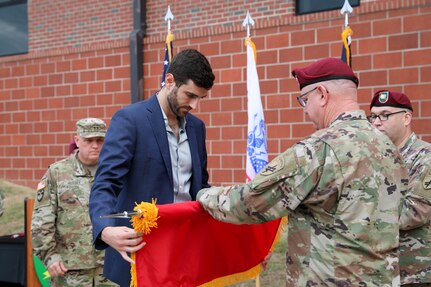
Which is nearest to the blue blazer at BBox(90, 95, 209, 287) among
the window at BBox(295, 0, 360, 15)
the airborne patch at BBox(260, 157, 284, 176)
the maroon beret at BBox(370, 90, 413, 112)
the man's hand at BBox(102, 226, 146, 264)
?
the man's hand at BBox(102, 226, 146, 264)

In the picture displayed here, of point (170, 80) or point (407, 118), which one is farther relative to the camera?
point (407, 118)

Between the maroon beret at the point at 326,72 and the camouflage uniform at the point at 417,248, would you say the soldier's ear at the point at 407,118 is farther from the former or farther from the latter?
the maroon beret at the point at 326,72

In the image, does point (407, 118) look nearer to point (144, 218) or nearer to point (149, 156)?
point (149, 156)

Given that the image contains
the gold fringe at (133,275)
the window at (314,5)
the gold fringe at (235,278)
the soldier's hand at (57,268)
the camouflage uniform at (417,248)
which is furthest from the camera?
the window at (314,5)

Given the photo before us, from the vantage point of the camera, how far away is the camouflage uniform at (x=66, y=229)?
14.2 feet

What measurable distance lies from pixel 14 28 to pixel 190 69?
926 cm

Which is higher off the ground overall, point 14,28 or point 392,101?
point 14,28

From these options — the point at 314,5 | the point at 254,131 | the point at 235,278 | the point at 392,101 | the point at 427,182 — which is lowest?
the point at 235,278

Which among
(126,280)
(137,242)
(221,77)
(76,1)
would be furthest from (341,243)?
(76,1)

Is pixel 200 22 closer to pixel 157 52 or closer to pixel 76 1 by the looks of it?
pixel 157 52

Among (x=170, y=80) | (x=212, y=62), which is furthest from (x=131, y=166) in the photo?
(x=212, y=62)

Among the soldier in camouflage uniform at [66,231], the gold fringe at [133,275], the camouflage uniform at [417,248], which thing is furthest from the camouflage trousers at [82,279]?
the camouflage uniform at [417,248]

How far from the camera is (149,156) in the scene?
2.87 meters

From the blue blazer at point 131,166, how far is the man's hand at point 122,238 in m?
0.12
